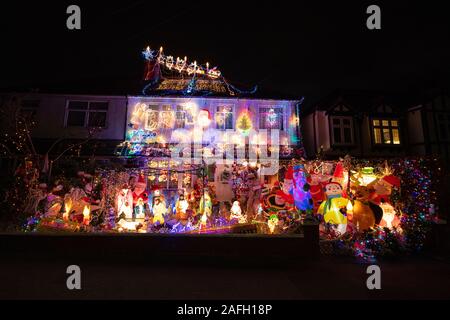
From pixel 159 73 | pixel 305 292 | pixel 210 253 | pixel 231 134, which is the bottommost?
pixel 305 292

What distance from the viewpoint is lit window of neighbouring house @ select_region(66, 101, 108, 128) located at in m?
16.3

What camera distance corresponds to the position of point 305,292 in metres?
5.15

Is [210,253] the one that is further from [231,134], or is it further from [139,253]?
[231,134]

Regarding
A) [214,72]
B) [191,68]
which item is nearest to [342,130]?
[214,72]

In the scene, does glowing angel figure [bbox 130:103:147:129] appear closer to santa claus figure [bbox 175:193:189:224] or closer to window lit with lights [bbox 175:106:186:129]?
window lit with lights [bbox 175:106:186:129]

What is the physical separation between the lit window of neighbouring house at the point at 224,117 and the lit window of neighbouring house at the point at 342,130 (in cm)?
747

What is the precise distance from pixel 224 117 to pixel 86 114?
8750 mm

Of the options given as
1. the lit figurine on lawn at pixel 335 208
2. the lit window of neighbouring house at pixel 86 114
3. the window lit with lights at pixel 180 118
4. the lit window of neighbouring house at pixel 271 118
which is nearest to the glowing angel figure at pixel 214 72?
the window lit with lights at pixel 180 118

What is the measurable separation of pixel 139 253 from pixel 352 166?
759 centimetres

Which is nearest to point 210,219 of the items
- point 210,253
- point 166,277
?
point 210,253

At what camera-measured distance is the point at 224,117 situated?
16.4 meters

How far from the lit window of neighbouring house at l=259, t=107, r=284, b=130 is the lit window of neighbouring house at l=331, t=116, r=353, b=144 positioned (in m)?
4.42

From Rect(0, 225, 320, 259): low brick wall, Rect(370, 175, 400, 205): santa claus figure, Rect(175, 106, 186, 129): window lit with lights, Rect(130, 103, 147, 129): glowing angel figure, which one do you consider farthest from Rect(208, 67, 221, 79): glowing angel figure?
Rect(0, 225, 320, 259): low brick wall

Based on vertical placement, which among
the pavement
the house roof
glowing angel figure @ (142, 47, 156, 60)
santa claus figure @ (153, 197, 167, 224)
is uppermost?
glowing angel figure @ (142, 47, 156, 60)
